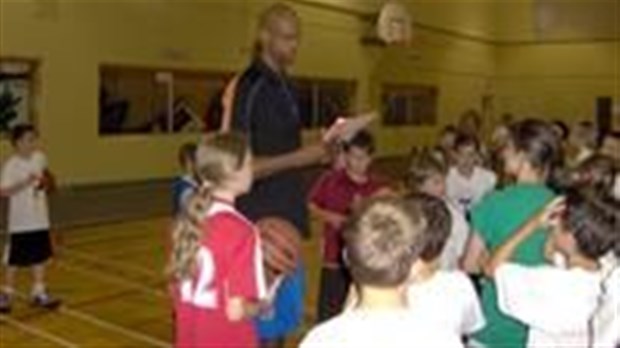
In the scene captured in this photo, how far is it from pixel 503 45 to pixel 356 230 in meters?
24.9

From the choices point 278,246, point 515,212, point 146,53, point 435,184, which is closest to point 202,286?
point 278,246

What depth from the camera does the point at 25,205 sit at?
8.11 metres

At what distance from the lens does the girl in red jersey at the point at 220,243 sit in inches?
139

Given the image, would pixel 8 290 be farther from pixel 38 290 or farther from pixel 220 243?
pixel 220 243

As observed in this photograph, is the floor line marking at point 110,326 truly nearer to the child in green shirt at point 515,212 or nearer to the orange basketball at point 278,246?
the orange basketball at point 278,246

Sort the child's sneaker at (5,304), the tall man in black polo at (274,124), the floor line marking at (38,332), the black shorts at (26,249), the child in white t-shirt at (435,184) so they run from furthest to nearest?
the black shorts at (26,249), the child's sneaker at (5,304), the floor line marking at (38,332), the child in white t-shirt at (435,184), the tall man in black polo at (274,124)

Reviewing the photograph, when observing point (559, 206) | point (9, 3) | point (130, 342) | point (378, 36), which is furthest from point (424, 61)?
point (559, 206)

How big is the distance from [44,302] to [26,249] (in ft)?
1.63

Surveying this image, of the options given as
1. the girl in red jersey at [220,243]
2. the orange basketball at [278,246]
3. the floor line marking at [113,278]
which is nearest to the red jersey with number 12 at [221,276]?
the girl in red jersey at [220,243]

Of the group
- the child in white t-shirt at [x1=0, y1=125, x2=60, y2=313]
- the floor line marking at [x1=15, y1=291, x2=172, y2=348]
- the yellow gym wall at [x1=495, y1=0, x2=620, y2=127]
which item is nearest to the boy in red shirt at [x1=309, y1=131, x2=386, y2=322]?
the floor line marking at [x1=15, y1=291, x2=172, y2=348]

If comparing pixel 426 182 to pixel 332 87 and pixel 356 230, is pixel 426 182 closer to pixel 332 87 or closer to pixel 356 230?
pixel 356 230

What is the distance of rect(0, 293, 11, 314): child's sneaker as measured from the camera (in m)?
7.99

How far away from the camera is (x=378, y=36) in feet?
66.5

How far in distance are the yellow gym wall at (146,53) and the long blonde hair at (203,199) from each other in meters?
9.28
